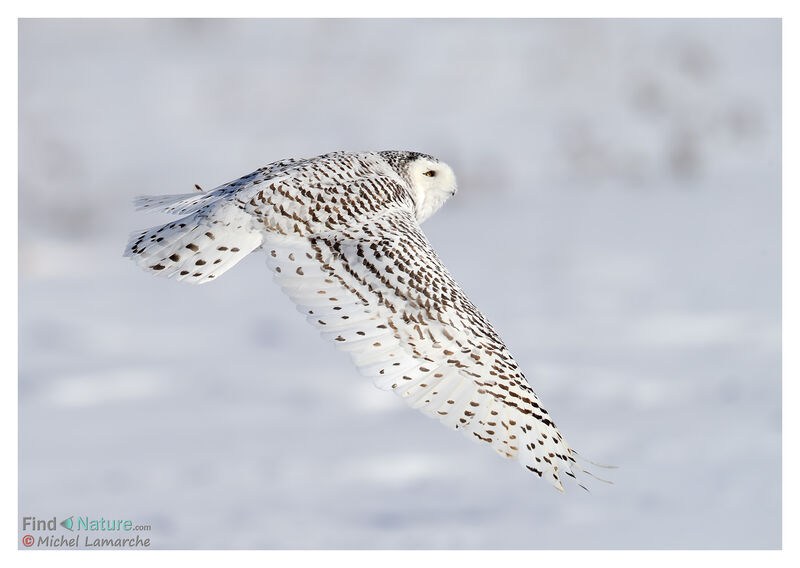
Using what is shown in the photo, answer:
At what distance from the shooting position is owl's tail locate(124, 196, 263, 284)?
3787 mm

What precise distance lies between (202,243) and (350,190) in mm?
647

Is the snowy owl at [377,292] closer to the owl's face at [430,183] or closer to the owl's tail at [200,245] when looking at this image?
the owl's tail at [200,245]

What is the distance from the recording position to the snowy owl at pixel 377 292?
3.67 metres

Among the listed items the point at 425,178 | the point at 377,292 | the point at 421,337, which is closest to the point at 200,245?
the point at 377,292

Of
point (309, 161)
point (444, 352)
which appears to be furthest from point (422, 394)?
point (309, 161)

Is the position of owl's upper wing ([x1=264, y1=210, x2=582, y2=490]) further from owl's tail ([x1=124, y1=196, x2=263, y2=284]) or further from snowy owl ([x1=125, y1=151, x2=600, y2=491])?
owl's tail ([x1=124, y1=196, x2=263, y2=284])

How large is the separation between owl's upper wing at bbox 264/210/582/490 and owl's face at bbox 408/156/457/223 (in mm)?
857

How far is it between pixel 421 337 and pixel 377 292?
229 mm

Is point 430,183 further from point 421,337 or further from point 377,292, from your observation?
point 421,337

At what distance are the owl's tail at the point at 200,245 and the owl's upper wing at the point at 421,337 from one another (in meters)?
0.11

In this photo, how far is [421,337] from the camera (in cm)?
368

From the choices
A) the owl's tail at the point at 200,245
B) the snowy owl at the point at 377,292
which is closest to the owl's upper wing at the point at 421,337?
the snowy owl at the point at 377,292

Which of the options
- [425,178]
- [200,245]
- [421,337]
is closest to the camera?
[421,337]

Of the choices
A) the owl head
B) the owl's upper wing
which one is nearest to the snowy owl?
the owl's upper wing
